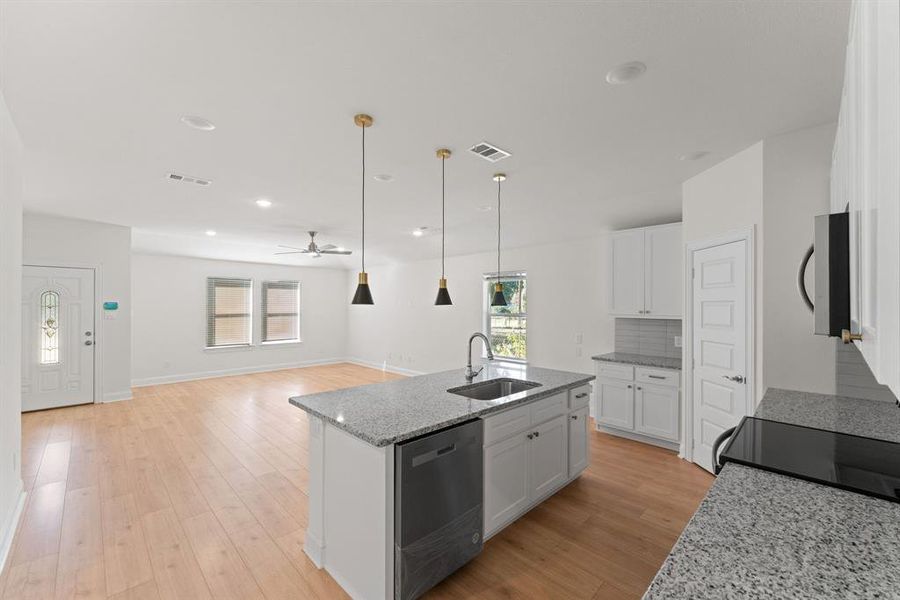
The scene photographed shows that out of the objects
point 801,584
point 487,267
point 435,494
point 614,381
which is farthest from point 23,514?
point 487,267

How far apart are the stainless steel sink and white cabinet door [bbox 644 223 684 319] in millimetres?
2178

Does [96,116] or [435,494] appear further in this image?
[96,116]

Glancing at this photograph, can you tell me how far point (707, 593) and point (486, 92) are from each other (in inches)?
86.3

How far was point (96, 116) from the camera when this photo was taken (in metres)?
2.38

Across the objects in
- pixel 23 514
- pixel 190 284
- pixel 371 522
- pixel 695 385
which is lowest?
pixel 23 514

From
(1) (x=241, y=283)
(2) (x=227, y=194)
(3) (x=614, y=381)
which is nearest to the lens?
(2) (x=227, y=194)

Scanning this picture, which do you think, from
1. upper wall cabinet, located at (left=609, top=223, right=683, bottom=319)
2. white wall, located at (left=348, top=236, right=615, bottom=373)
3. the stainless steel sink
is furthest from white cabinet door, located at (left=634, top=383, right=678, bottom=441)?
the stainless steel sink

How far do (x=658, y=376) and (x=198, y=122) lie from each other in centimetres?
447

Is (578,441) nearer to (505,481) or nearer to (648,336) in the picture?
(505,481)

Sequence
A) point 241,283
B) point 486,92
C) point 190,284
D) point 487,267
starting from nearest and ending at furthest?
point 486,92, point 487,267, point 190,284, point 241,283

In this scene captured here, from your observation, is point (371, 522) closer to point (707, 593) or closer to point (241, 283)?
point (707, 593)

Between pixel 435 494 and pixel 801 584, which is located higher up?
pixel 801 584

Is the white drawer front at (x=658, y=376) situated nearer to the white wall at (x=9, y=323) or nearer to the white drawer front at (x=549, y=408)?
the white drawer front at (x=549, y=408)

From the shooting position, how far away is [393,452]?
6.04 ft
